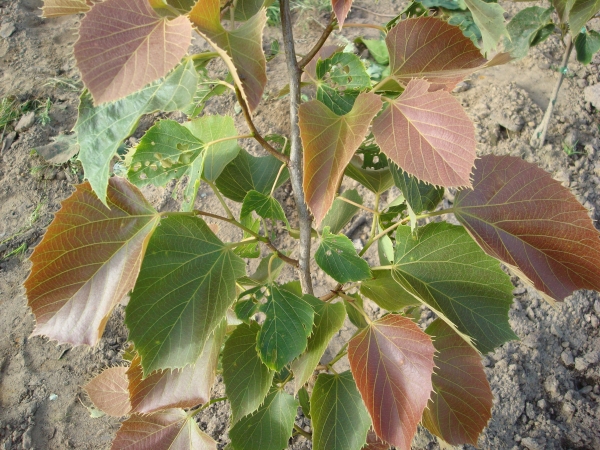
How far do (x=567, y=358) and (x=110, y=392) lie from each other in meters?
1.45

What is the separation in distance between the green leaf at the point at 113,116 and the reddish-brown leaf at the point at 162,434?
678 millimetres

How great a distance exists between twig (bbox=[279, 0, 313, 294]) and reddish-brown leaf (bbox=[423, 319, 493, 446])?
0.98ft

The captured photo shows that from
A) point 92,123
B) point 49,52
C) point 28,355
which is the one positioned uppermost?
point 92,123

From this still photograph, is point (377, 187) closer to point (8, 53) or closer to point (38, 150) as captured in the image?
point (38, 150)

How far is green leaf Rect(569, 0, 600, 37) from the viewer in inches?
58.9

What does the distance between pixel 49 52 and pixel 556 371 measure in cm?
264

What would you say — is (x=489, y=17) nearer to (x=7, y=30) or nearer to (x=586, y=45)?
(x=586, y=45)

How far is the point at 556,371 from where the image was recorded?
1733mm

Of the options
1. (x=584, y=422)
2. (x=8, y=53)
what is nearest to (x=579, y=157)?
(x=584, y=422)

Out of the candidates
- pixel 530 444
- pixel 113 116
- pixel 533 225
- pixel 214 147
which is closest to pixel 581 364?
pixel 530 444

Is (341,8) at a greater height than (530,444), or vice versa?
(341,8)

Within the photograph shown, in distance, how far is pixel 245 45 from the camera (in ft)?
2.11

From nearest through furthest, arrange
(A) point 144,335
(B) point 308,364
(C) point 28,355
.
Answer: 1. (A) point 144,335
2. (B) point 308,364
3. (C) point 28,355

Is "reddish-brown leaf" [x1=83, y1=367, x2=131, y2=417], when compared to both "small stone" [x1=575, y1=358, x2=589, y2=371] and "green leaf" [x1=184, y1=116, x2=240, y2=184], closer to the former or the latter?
"green leaf" [x1=184, y1=116, x2=240, y2=184]
